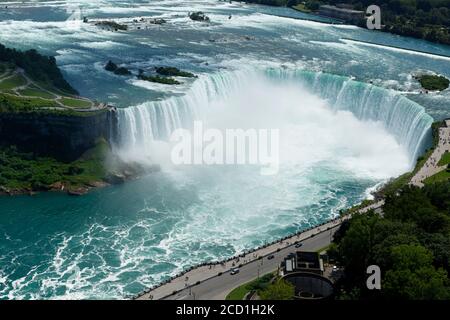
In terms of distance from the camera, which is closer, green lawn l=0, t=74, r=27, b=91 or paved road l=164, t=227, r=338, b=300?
paved road l=164, t=227, r=338, b=300

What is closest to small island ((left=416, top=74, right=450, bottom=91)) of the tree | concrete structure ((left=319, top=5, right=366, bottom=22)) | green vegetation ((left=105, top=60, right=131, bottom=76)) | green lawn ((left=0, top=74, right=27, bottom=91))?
green vegetation ((left=105, top=60, right=131, bottom=76))

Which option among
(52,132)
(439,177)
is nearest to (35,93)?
(52,132)

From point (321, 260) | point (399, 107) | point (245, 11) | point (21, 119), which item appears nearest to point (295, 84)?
point (399, 107)

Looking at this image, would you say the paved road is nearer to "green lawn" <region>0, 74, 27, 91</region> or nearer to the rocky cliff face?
the rocky cliff face

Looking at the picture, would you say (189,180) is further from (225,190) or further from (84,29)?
(84,29)

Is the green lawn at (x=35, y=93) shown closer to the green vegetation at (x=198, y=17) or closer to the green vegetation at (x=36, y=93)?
the green vegetation at (x=36, y=93)
